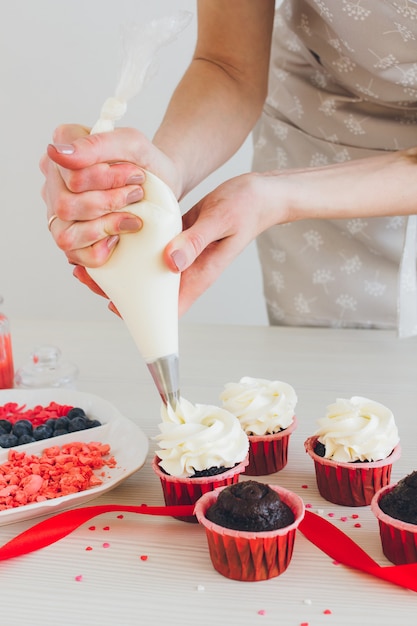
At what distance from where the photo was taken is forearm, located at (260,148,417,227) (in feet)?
4.19

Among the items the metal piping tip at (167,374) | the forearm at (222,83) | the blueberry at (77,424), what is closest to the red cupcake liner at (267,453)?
the metal piping tip at (167,374)

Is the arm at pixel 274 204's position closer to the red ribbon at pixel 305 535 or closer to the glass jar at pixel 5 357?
the red ribbon at pixel 305 535

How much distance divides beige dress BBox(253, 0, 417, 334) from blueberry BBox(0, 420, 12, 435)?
2.52 feet

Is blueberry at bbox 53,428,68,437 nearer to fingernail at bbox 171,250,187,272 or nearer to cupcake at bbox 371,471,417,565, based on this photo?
fingernail at bbox 171,250,187,272

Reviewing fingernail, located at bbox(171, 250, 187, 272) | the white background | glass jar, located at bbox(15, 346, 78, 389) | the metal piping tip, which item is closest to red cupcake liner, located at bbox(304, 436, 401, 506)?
the metal piping tip

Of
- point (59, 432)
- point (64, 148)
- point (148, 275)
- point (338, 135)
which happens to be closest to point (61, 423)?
point (59, 432)

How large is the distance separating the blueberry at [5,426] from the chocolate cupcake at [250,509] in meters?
0.42

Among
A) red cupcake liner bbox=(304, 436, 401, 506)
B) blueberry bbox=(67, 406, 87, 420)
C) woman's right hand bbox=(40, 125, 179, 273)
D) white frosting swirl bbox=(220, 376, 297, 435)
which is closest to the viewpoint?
woman's right hand bbox=(40, 125, 179, 273)

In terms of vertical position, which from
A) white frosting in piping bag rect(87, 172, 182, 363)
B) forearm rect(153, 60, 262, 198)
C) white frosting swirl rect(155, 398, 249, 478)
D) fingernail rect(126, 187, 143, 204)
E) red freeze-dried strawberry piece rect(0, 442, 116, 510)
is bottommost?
red freeze-dried strawberry piece rect(0, 442, 116, 510)

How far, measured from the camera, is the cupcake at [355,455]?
1069 millimetres

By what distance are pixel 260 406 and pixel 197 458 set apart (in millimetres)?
174

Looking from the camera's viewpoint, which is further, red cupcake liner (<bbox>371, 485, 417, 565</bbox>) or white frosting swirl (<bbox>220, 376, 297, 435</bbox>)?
white frosting swirl (<bbox>220, 376, 297, 435</bbox>)

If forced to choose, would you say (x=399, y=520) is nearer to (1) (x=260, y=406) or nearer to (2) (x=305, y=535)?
(2) (x=305, y=535)

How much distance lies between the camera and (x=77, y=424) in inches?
49.1
